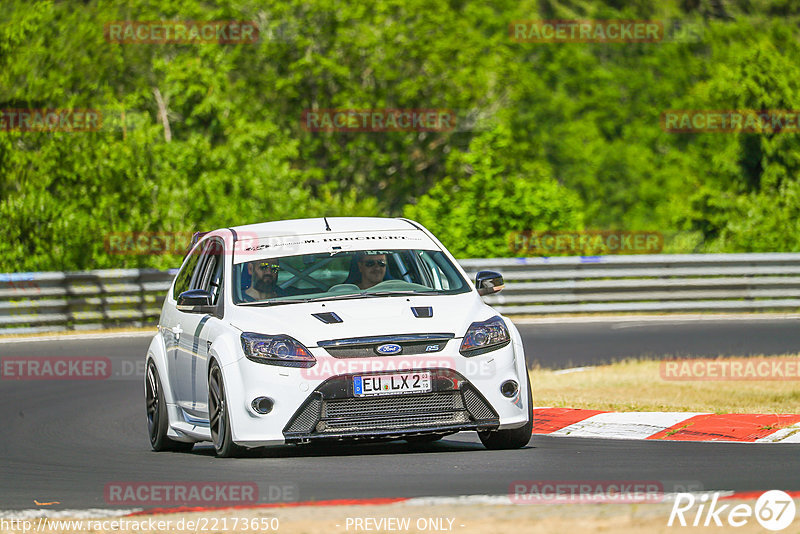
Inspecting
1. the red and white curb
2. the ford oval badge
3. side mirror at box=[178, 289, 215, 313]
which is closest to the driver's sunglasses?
side mirror at box=[178, 289, 215, 313]

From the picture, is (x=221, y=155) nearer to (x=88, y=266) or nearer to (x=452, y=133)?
(x=88, y=266)

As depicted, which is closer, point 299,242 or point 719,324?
point 299,242

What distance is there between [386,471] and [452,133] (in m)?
41.8

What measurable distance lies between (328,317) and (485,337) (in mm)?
982

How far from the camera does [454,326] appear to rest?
29.7 ft

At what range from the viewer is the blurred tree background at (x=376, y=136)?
27062 mm

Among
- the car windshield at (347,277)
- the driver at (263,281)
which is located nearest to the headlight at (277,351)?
the car windshield at (347,277)

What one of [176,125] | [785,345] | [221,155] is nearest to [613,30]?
[176,125]

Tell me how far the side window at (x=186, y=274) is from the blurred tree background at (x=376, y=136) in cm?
1455

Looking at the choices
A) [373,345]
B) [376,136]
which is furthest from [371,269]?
[376,136]

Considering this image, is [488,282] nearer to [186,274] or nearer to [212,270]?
[212,270]

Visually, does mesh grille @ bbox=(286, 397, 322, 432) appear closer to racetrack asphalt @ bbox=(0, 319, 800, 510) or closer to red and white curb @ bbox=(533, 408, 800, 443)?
racetrack asphalt @ bbox=(0, 319, 800, 510)

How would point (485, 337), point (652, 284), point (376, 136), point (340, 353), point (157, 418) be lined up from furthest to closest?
1. point (376, 136)
2. point (652, 284)
3. point (157, 418)
4. point (485, 337)
5. point (340, 353)

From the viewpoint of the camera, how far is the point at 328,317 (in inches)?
358
